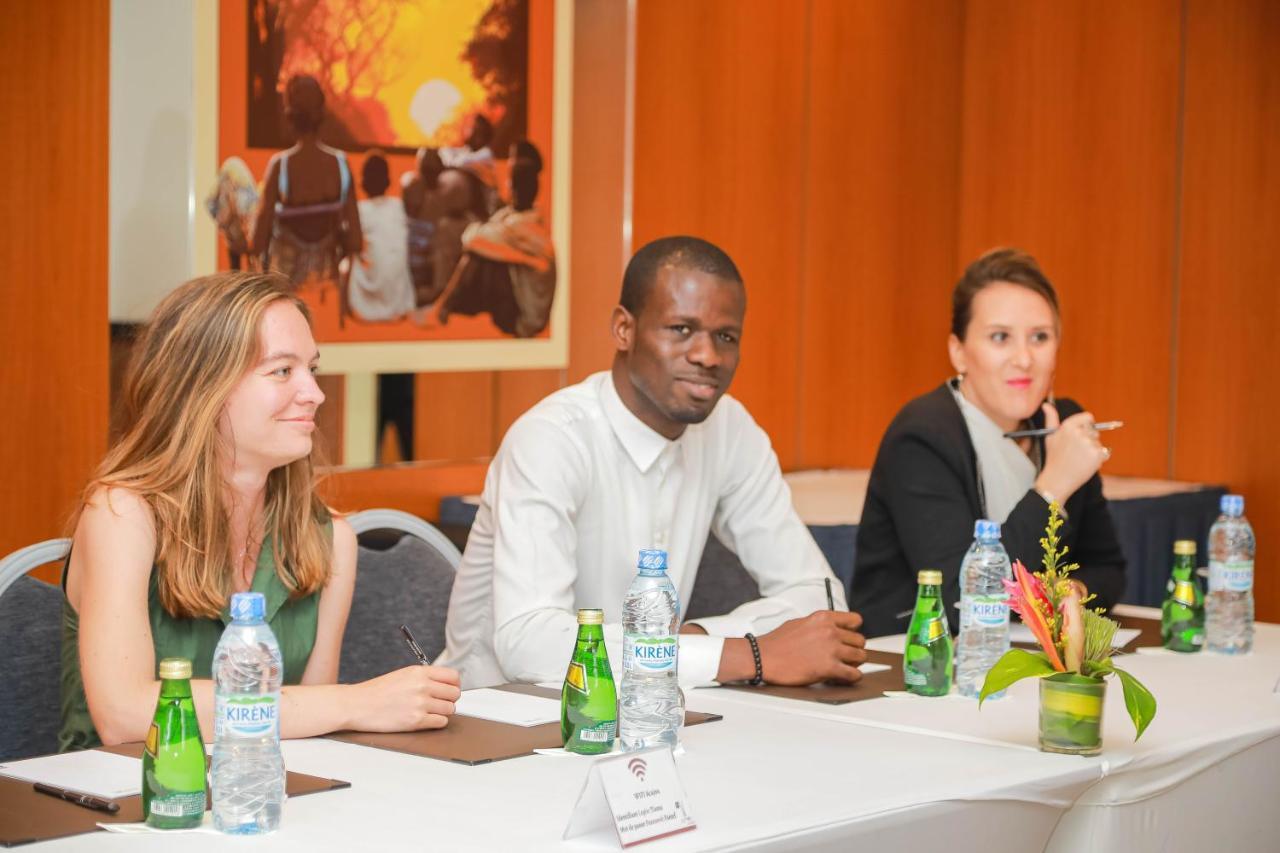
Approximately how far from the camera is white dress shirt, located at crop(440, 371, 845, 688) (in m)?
2.61

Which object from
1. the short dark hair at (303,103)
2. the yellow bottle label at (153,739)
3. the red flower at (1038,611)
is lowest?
the yellow bottle label at (153,739)

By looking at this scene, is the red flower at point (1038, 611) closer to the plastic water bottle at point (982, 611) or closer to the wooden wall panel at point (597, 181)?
the plastic water bottle at point (982, 611)

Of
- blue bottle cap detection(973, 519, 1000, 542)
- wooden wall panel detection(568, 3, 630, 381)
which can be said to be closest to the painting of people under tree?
wooden wall panel detection(568, 3, 630, 381)

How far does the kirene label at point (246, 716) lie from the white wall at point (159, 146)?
2435mm

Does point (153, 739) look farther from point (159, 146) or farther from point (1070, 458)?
point (159, 146)

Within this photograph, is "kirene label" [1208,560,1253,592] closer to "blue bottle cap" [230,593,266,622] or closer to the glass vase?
the glass vase

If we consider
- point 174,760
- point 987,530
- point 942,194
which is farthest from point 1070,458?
point 942,194

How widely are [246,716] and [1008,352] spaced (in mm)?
2073

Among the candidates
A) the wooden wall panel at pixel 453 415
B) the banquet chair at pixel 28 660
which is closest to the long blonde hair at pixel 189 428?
the banquet chair at pixel 28 660

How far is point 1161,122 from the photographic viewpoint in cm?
608

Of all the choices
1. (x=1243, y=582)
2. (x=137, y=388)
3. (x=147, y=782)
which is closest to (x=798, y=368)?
(x=1243, y=582)

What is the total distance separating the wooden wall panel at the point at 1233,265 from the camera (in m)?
5.80

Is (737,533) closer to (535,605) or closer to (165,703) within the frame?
(535,605)

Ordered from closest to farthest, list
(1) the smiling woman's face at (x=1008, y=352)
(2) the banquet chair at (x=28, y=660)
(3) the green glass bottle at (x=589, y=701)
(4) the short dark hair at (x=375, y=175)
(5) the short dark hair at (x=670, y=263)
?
(3) the green glass bottle at (x=589, y=701), (2) the banquet chair at (x=28, y=660), (5) the short dark hair at (x=670, y=263), (1) the smiling woman's face at (x=1008, y=352), (4) the short dark hair at (x=375, y=175)
